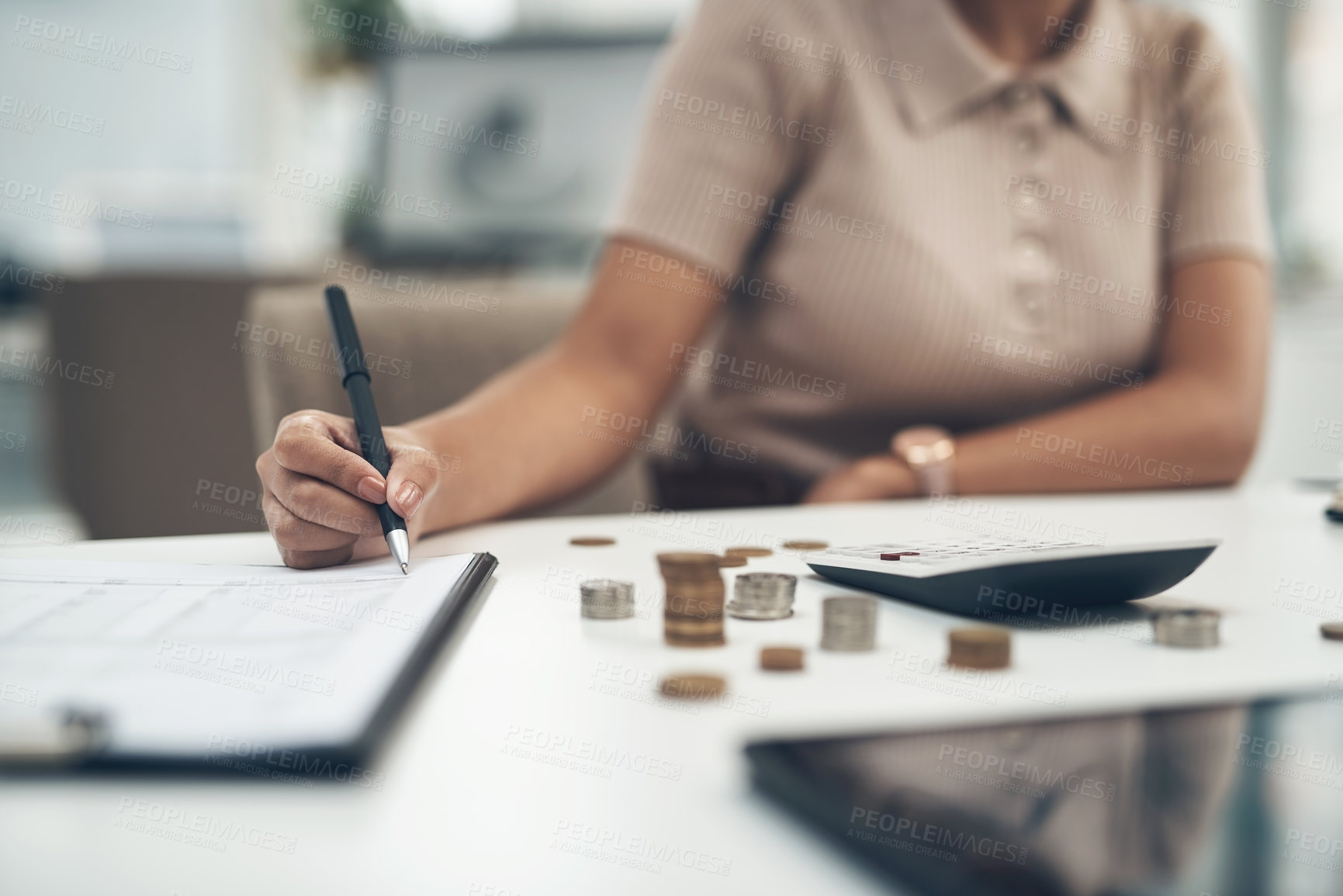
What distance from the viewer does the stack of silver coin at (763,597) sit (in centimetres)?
45

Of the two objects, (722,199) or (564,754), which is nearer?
(564,754)

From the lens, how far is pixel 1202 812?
0.76 ft

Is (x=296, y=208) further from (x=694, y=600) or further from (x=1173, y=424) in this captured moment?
(x=694, y=600)

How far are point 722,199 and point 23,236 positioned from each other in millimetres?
4355

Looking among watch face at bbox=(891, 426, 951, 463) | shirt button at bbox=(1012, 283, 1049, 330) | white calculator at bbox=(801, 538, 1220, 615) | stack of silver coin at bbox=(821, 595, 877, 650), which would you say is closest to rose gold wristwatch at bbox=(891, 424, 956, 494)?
watch face at bbox=(891, 426, 951, 463)

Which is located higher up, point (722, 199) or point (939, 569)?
point (722, 199)

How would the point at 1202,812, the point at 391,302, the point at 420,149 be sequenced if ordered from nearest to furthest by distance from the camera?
1. the point at 1202,812
2. the point at 391,302
3. the point at 420,149

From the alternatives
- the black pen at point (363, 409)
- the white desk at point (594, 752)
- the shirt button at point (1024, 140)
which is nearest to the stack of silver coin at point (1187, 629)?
the white desk at point (594, 752)

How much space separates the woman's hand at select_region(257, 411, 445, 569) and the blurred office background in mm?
525

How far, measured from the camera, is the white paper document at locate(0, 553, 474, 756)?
290mm

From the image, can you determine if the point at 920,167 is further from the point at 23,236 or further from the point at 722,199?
the point at 23,236

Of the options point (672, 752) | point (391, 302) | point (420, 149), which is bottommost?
point (672, 752)

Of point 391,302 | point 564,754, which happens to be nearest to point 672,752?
point 564,754

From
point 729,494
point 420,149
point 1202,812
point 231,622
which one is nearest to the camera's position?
point 1202,812
